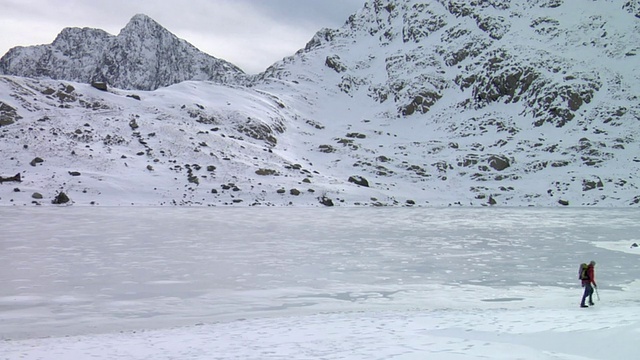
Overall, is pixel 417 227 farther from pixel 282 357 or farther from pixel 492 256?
pixel 282 357

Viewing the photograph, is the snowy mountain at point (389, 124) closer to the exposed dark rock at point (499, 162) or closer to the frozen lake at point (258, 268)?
the exposed dark rock at point (499, 162)

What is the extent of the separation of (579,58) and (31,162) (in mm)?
114947

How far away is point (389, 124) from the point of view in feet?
419

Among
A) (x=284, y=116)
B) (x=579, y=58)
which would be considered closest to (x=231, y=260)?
(x=284, y=116)

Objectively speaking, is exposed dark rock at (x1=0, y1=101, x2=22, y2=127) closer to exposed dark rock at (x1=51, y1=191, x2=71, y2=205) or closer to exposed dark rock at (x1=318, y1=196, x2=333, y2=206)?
exposed dark rock at (x1=51, y1=191, x2=71, y2=205)

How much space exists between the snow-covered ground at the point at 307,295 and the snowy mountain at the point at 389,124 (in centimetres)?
3223

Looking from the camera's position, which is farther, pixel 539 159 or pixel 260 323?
pixel 539 159

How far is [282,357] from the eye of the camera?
10.9 meters

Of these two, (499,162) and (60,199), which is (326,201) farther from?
(499,162)

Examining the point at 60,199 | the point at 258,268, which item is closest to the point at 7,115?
the point at 60,199

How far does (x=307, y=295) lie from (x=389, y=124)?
111994mm

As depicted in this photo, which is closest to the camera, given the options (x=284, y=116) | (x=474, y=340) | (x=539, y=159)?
(x=474, y=340)

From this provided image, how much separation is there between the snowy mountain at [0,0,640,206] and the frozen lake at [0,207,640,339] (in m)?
27.3

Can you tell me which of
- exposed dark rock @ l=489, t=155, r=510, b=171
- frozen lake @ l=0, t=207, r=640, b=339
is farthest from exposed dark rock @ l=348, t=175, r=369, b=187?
frozen lake @ l=0, t=207, r=640, b=339
